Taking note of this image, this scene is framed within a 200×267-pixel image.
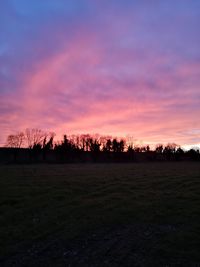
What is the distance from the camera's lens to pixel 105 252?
8914 mm

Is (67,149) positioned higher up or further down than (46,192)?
higher up

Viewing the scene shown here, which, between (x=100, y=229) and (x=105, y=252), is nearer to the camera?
(x=105, y=252)

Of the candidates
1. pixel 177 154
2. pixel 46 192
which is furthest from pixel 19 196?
pixel 177 154

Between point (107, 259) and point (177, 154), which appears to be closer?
point (107, 259)

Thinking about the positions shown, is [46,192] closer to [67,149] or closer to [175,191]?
[175,191]

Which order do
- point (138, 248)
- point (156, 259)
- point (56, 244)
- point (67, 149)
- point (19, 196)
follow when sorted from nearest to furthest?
point (156, 259), point (138, 248), point (56, 244), point (19, 196), point (67, 149)

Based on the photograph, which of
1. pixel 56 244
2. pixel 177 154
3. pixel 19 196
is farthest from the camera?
pixel 177 154

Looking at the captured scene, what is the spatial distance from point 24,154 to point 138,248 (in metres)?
127

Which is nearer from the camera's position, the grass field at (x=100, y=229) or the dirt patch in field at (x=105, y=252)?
the dirt patch in field at (x=105, y=252)

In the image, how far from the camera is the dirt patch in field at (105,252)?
816 cm

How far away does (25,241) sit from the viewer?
1031 cm

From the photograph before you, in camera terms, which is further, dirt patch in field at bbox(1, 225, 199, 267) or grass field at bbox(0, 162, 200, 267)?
grass field at bbox(0, 162, 200, 267)

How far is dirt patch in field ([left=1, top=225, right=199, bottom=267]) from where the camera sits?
816cm

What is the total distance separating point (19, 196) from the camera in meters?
19.9
